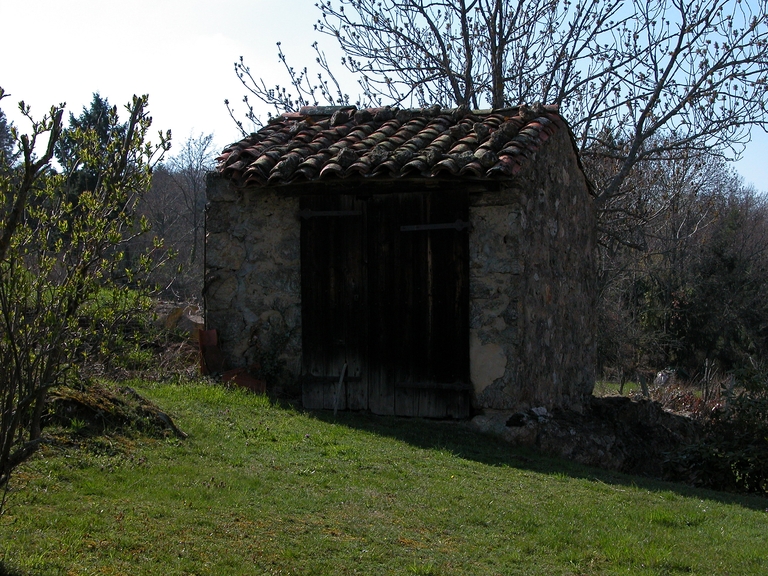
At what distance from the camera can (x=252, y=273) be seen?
32.2 ft

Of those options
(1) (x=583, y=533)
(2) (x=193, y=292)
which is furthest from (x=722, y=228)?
(1) (x=583, y=533)

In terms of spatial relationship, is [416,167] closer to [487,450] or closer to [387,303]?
Answer: [387,303]

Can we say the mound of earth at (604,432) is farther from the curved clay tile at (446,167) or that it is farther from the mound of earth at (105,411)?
the mound of earth at (105,411)

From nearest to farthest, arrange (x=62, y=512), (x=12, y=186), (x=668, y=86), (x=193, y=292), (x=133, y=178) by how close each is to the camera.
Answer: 1. (x=12, y=186)
2. (x=133, y=178)
3. (x=62, y=512)
4. (x=668, y=86)
5. (x=193, y=292)

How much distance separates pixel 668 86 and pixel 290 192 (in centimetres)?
846

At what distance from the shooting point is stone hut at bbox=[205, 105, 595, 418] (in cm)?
887

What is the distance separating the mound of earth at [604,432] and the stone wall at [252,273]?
102 inches

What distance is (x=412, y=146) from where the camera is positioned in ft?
30.5

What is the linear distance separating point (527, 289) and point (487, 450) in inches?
77.6

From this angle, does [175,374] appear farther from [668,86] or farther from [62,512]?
[668,86]

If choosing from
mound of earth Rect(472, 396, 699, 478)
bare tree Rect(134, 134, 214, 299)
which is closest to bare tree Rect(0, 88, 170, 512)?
mound of earth Rect(472, 396, 699, 478)

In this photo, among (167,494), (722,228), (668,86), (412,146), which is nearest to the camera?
(167,494)

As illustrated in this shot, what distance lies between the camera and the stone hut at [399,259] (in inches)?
349

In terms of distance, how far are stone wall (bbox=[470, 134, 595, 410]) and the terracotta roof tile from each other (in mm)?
396
